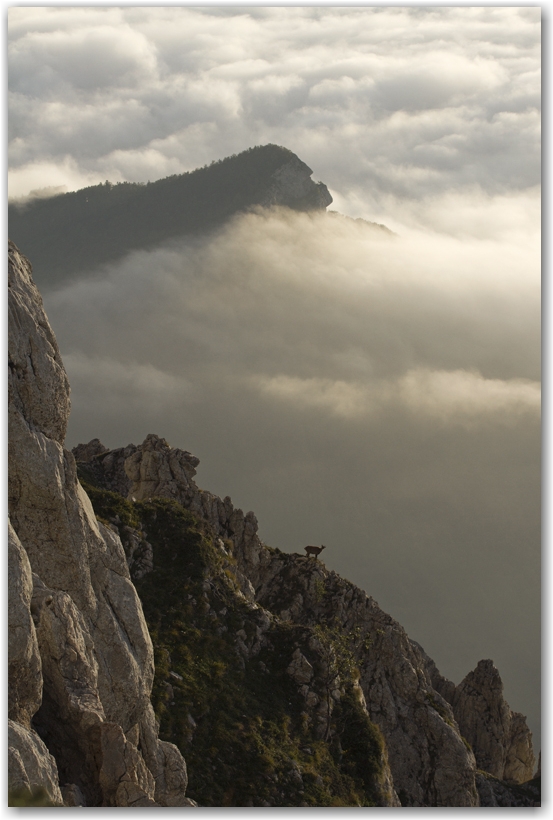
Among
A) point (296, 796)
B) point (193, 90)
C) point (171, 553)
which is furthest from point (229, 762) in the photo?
point (193, 90)

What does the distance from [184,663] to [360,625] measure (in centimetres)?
4212

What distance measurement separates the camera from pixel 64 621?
4109 centimetres

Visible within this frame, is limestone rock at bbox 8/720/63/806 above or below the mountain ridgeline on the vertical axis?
below

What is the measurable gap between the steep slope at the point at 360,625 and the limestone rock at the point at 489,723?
24.6 metres

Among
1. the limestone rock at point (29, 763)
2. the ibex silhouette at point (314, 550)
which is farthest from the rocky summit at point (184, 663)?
the ibex silhouette at point (314, 550)

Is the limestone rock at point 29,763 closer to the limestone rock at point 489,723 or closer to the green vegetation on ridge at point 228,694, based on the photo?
the green vegetation on ridge at point 228,694

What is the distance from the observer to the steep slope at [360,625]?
100438 millimetres

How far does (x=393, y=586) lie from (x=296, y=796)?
113m

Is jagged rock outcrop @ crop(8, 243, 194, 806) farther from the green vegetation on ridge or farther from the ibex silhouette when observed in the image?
the ibex silhouette

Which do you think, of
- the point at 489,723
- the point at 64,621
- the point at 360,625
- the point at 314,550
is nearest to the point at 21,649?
the point at 64,621

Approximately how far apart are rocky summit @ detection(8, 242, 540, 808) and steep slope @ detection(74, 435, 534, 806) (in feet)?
0.76

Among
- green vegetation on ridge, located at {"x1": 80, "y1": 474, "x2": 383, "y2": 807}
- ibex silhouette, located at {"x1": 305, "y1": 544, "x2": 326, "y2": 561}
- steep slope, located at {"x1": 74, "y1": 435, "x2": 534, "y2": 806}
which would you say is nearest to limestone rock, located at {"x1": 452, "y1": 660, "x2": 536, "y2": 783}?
steep slope, located at {"x1": 74, "y1": 435, "x2": 534, "y2": 806}

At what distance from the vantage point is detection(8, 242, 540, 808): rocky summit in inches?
1543

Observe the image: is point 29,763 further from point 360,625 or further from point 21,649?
point 360,625
